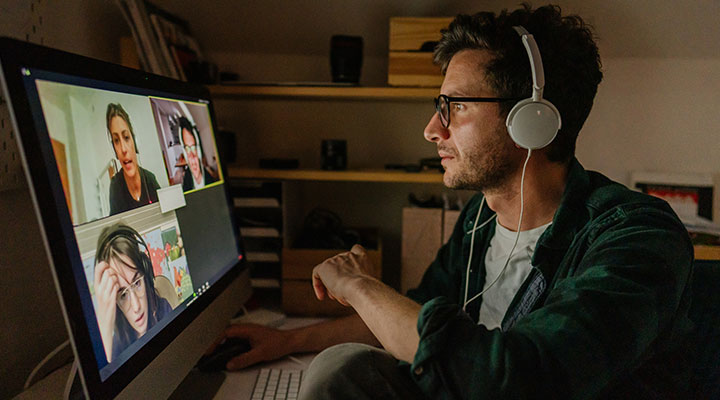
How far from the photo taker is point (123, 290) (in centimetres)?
62

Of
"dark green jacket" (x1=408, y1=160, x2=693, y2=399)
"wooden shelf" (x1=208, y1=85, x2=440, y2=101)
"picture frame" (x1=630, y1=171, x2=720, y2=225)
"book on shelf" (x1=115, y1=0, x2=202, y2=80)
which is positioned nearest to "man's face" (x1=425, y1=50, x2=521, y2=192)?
"dark green jacket" (x1=408, y1=160, x2=693, y2=399)

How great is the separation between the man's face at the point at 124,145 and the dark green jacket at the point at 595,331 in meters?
0.49

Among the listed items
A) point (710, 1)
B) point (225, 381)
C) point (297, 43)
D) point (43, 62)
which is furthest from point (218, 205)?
point (710, 1)

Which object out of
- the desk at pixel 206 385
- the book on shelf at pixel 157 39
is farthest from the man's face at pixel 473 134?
the book on shelf at pixel 157 39

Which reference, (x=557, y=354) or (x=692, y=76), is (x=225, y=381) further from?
(x=692, y=76)

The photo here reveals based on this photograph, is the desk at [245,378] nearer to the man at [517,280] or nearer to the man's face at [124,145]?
the man at [517,280]

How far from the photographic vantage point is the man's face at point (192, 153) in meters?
0.88

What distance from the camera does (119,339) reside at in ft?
1.95

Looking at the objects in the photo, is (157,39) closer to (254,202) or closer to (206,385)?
(254,202)

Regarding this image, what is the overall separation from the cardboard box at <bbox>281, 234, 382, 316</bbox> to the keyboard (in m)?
0.39

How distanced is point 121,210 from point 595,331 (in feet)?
2.21

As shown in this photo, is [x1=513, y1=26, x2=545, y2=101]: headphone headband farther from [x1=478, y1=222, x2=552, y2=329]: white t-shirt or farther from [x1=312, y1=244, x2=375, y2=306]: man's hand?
[x1=312, y1=244, x2=375, y2=306]: man's hand

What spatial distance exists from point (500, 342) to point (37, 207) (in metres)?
0.57

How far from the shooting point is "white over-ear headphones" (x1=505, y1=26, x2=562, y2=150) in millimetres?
812
